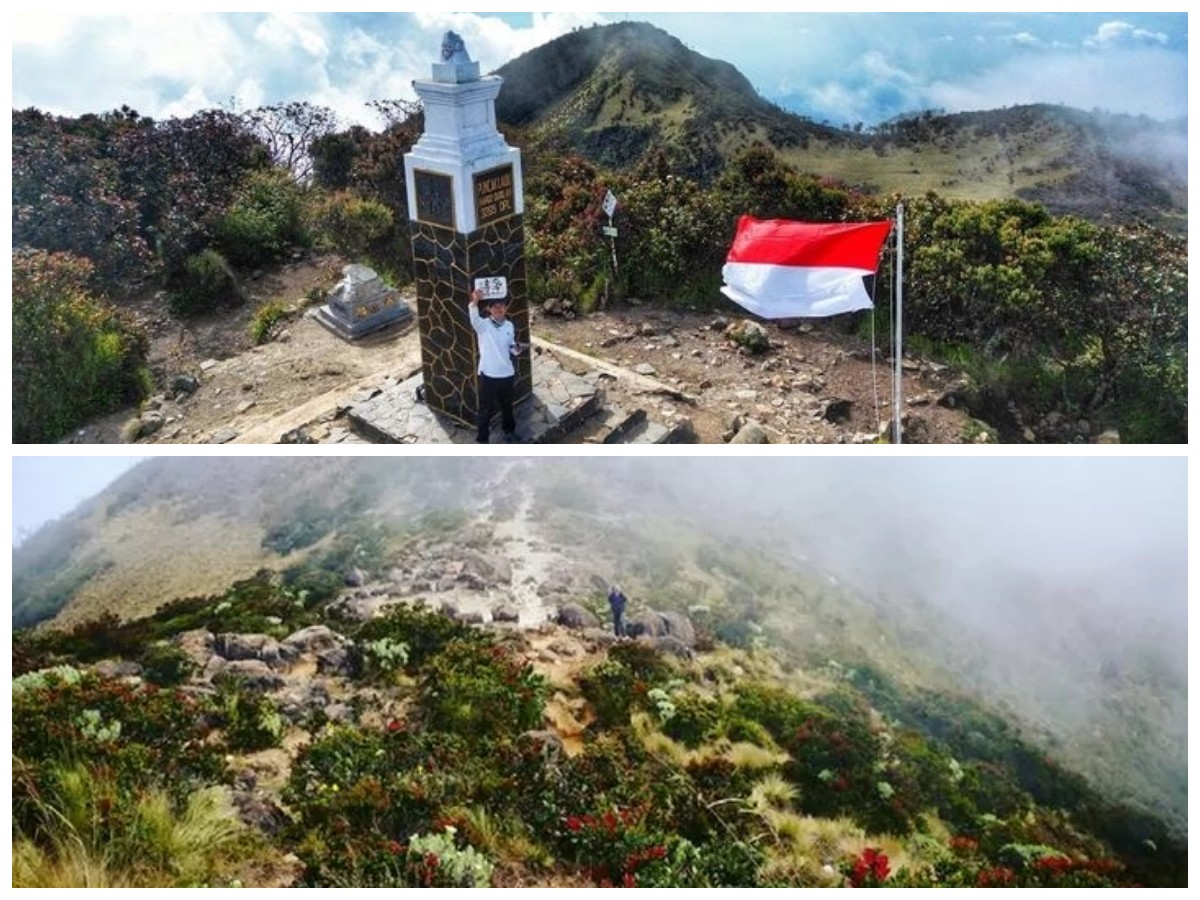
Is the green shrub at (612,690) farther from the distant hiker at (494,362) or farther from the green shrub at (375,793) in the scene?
the distant hiker at (494,362)

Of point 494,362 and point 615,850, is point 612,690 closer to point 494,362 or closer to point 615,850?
point 615,850

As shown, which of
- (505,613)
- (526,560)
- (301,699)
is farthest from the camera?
(526,560)

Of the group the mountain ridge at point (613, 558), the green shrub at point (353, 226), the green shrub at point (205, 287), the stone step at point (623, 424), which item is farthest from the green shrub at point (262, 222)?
the stone step at point (623, 424)

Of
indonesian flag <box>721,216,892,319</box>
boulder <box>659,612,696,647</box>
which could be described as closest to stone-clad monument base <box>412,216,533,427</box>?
indonesian flag <box>721,216,892,319</box>

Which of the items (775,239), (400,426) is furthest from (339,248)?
(775,239)

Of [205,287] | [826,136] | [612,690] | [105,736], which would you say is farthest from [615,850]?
[826,136]

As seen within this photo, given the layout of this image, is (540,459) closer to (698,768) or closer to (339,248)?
(698,768)
